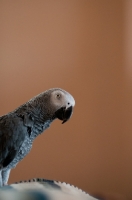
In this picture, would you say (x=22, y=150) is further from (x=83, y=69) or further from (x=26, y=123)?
(x=83, y=69)

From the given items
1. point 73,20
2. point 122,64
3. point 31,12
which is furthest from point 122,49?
point 31,12

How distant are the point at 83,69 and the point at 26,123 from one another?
0.82m

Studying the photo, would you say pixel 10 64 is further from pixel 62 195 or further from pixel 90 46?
pixel 62 195

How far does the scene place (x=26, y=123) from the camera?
84 centimetres

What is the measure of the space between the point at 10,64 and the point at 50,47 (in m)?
0.27

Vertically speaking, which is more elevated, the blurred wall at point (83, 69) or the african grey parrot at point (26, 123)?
the blurred wall at point (83, 69)

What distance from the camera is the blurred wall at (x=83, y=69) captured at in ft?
5.10

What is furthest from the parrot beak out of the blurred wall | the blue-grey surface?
the blurred wall

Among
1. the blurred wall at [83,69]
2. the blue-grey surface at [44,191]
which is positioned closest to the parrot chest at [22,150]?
the blue-grey surface at [44,191]

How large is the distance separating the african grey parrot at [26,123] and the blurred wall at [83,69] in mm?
678

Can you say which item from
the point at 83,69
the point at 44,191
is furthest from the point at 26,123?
the point at 83,69

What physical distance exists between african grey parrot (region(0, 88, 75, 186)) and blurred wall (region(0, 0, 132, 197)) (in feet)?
2.22

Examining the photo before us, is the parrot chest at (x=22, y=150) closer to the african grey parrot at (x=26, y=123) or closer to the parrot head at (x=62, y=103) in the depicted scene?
the african grey parrot at (x=26, y=123)

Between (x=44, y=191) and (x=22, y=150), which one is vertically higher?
(x=22, y=150)
